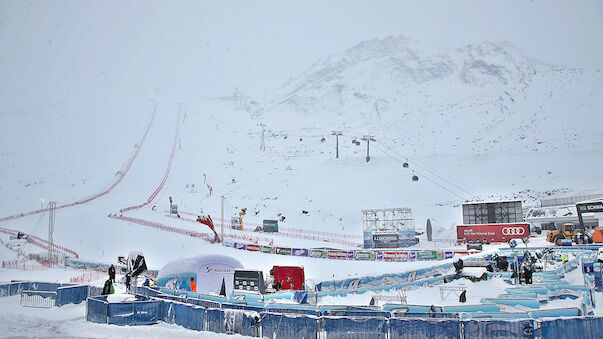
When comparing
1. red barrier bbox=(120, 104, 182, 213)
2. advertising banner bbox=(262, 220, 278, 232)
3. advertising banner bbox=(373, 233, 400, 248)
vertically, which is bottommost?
advertising banner bbox=(373, 233, 400, 248)

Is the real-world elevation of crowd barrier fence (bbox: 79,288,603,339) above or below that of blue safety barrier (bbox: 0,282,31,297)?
above

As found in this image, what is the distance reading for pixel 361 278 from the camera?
24266mm

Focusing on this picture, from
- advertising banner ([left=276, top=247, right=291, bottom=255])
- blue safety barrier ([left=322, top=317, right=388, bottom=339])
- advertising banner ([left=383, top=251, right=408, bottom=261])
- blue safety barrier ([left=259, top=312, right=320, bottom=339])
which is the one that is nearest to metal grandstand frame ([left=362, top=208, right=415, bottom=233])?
advertising banner ([left=383, top=251, right=408, bottom=261])

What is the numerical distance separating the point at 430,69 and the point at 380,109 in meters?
32.1

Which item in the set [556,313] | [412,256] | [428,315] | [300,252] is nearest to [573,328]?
[556,313]

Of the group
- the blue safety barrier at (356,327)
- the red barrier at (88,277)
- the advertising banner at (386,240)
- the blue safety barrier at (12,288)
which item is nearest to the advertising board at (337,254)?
the advertising banner at (386,240)

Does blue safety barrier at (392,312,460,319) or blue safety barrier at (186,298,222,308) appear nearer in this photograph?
blue safety barrier at (392,312,460,319)

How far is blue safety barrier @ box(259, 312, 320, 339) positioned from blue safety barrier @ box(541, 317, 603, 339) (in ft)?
16.9

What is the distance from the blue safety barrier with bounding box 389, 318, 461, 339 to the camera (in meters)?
10.5

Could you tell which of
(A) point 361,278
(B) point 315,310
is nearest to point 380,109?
(A) point 361,278

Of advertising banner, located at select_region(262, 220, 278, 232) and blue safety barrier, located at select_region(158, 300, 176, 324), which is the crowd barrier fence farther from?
advertising banner, located at select_region(262, 220, 278, 232)

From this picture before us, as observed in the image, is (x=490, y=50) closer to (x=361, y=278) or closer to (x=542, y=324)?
(x=361, y=278)

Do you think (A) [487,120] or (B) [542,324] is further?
(A) [487,120]

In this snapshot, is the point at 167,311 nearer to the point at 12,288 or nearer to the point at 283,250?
the point at 12,288
